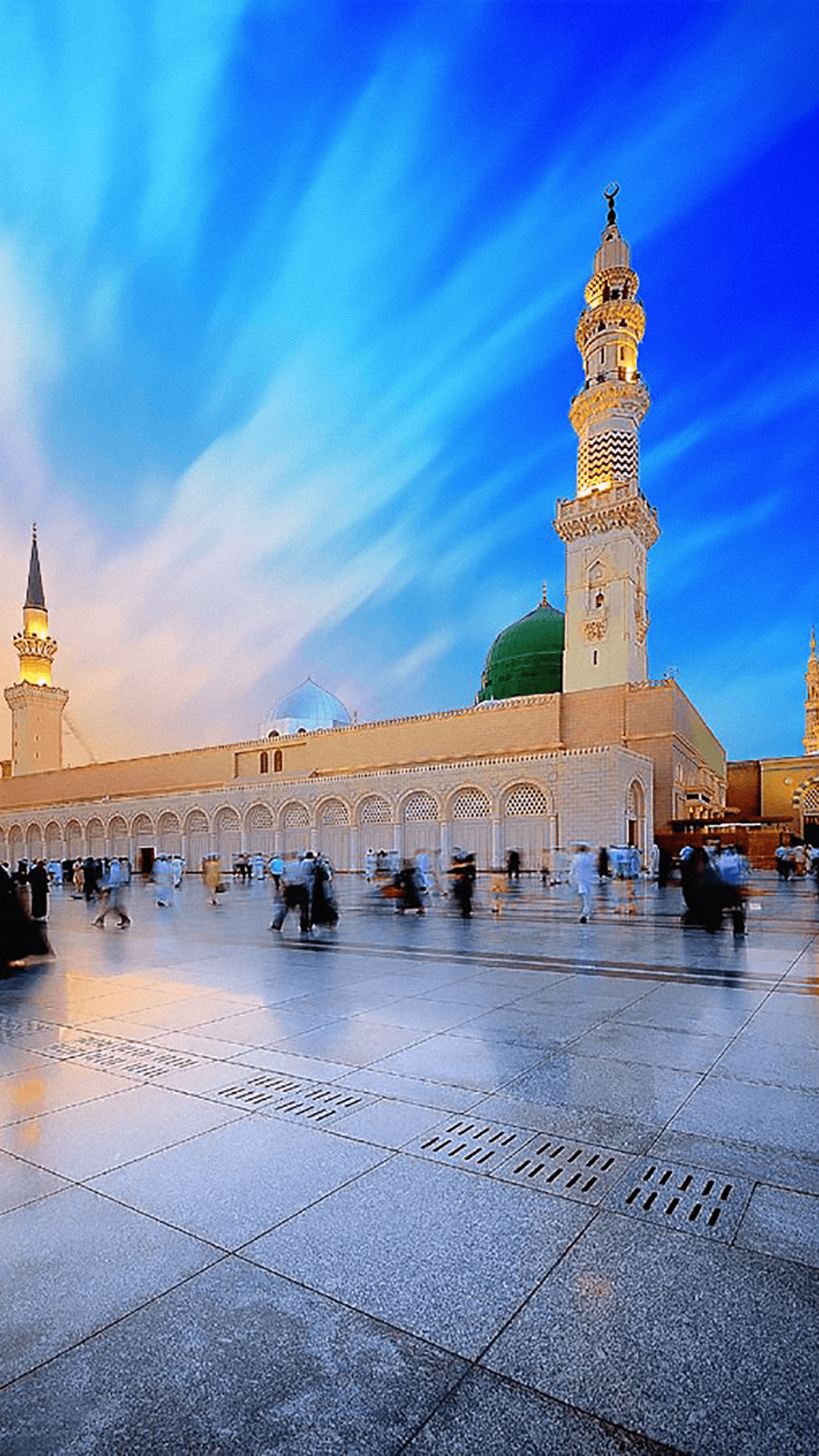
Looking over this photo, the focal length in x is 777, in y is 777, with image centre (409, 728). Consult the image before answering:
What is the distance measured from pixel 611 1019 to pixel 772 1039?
104cm

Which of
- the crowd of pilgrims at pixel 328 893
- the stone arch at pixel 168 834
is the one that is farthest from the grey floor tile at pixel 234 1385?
the stone arch at pixel 168 834

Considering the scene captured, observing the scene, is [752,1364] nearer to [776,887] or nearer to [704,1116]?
[704,1116]

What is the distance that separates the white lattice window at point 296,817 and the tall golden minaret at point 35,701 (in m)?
30.6

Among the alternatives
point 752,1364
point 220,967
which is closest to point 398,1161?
point 752,1364

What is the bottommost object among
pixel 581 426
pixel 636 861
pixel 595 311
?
pixel 636 861

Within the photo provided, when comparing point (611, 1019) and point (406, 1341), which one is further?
point (611, 1019)

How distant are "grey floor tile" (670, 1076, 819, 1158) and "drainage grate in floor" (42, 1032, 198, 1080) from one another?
2.76m

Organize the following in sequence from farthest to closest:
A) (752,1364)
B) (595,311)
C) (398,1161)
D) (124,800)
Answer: (124,800) < (595,311) < (398,1161) < (752,1364)

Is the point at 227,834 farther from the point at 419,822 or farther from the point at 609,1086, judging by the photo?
the point at 609,1086

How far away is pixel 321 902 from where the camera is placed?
1123cm

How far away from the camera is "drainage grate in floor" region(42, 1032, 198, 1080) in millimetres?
4480

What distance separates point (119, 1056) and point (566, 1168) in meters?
2.93

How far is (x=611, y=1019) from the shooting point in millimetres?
5492

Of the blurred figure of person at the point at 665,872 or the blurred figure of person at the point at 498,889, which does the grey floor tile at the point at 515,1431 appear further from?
the blurred figure of person at the point at 665,872
